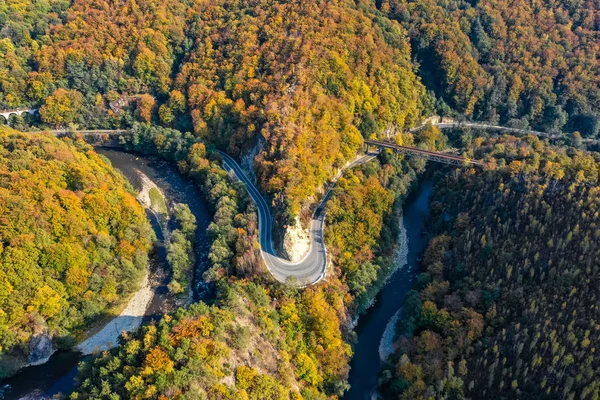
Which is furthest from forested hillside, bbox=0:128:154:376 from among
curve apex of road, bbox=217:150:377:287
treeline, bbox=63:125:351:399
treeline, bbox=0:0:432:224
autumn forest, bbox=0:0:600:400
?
treeline, bbox=0:0:432:224

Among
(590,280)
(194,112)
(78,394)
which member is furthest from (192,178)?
(590,280)

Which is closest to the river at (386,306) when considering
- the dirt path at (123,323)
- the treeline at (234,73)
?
the treeline at (234,73)

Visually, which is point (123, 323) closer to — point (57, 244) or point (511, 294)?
point (57, 244)

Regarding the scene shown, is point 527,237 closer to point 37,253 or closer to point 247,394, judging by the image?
point 247,394

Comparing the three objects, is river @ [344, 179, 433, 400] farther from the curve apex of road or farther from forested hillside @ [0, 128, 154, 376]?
forested hillside @ [0, 128, 154, 376]

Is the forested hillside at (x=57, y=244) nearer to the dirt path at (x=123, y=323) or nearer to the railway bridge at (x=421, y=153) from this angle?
the dirt path at (x=123, y=323)

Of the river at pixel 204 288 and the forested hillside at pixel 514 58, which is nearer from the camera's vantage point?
the river at pixel 204 288
